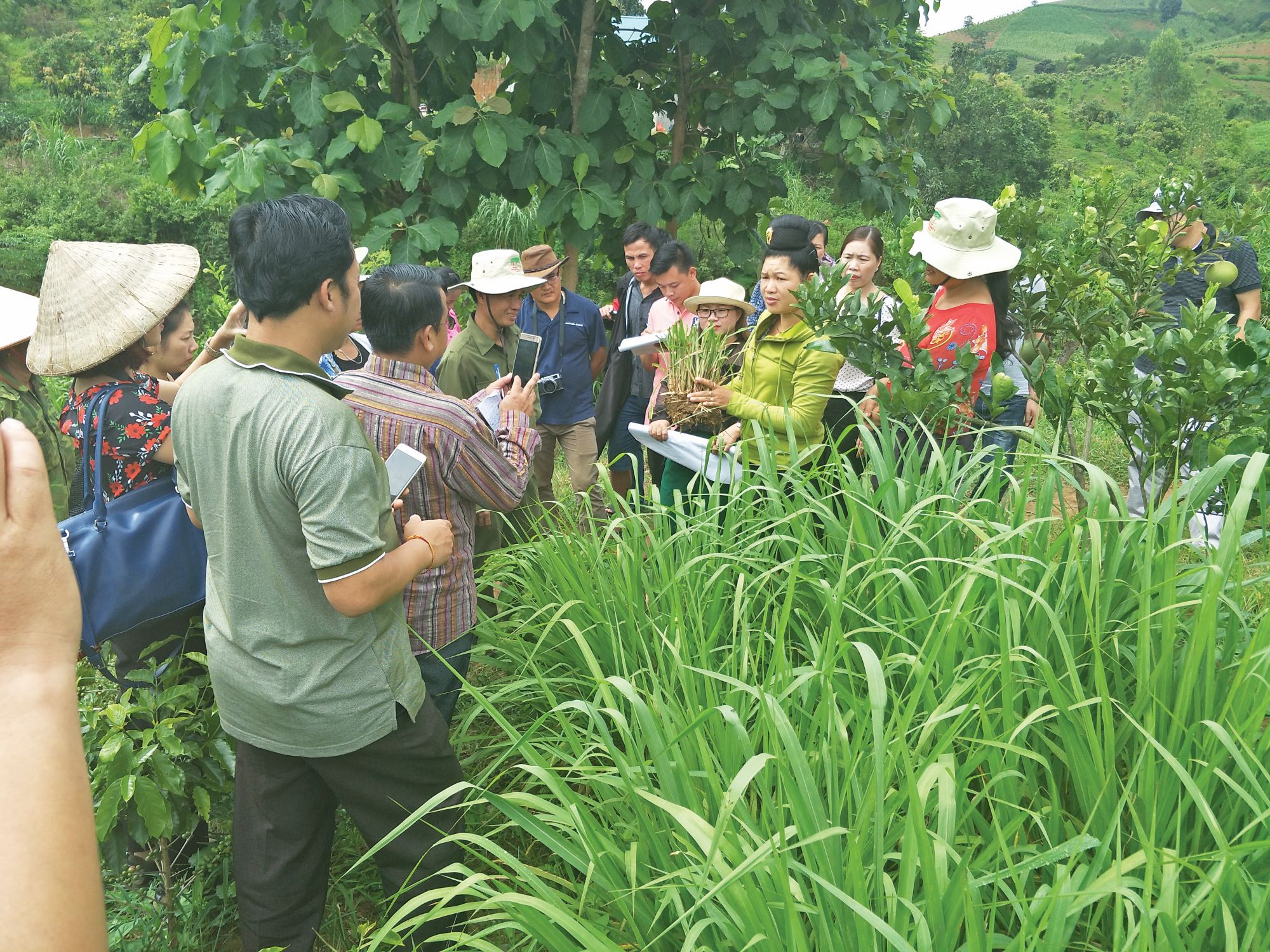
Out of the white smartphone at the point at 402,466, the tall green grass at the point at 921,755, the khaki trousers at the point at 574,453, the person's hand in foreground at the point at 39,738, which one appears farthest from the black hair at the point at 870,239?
the person's hand in foreground at the point at 39,738

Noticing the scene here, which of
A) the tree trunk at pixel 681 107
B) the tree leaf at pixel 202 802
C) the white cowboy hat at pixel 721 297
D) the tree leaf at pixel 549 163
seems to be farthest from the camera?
the tree trunk at pixel 681 107

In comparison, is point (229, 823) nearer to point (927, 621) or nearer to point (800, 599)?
point (800, 599)

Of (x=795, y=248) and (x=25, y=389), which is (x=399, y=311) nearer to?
(x=25, y=389)

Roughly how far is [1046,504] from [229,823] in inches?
89.7

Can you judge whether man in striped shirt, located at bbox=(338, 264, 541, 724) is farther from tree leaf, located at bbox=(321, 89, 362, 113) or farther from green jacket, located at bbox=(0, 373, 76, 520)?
Result: tree leaf, located at bbox=(321, 89, 362, 113)

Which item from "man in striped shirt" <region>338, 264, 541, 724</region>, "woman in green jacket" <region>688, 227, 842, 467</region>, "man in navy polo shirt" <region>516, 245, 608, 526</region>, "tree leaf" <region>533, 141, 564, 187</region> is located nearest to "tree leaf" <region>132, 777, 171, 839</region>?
"man in striped shirt" <region>338, 264, 541, 724</region>

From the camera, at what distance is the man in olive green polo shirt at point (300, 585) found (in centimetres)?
177

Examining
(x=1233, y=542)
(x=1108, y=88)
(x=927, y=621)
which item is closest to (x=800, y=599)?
(x=927, y=621)

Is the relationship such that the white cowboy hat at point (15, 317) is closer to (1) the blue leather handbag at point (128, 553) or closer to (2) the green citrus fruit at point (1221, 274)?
(1) the blue leather handbag at point (128, 553)

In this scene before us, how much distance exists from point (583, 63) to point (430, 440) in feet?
10.3

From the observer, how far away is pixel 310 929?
2.16m

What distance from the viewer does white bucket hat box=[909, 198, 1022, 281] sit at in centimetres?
301

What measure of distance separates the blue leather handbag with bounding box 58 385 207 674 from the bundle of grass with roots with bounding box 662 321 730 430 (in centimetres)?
186

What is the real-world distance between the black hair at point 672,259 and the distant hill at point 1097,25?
77249mm
